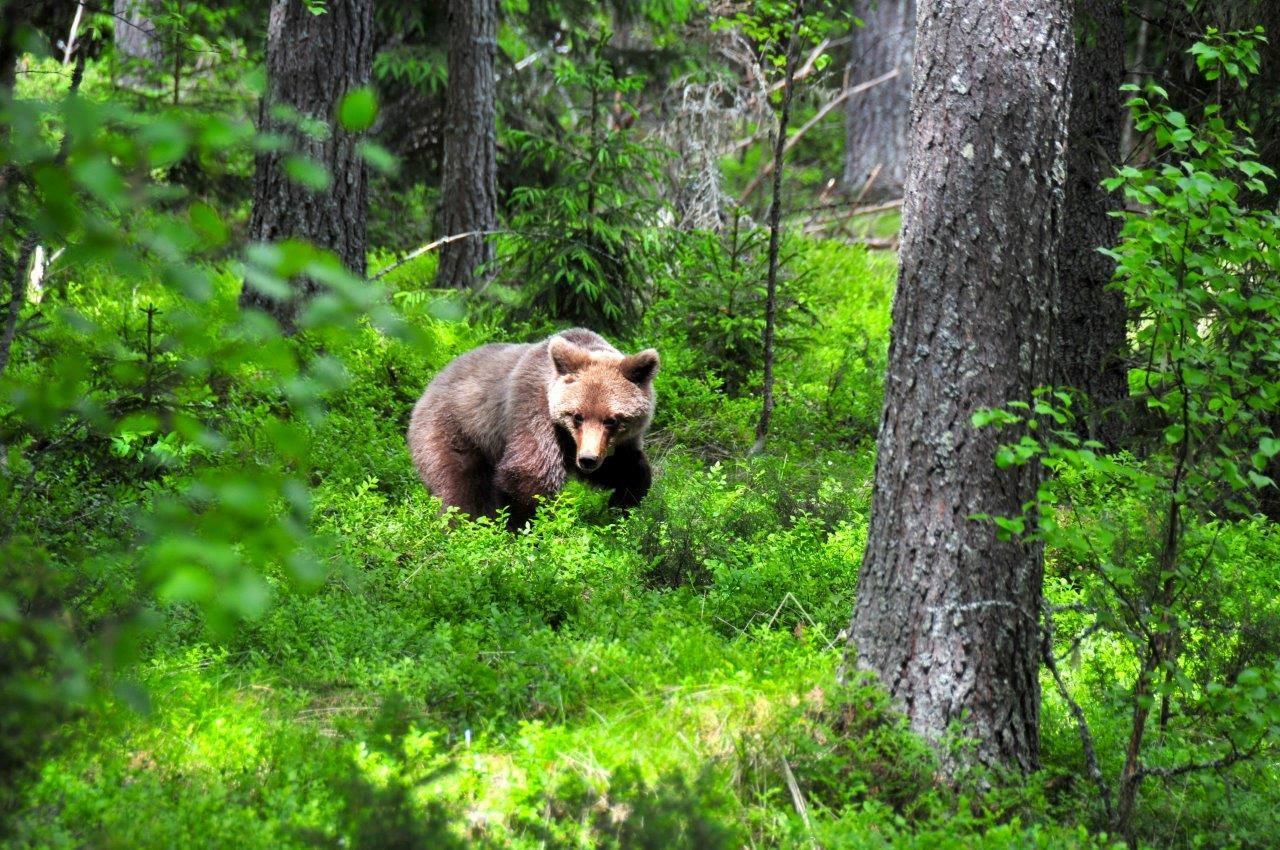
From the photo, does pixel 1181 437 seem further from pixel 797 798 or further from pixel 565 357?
pixel 565 357

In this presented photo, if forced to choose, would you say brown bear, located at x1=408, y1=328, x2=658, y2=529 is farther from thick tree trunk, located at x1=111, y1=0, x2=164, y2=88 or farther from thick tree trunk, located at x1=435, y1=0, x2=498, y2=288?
thick tree trunk, located at x1=111, y1=0, x2=164, y2=88

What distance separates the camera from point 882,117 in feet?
64.0

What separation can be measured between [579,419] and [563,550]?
131cm

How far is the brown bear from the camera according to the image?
759 cm

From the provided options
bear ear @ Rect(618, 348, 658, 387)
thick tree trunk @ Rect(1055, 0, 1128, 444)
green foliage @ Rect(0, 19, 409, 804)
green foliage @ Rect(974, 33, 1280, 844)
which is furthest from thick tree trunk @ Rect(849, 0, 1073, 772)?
thick tree trunk @ Rect(1055, 0, 1128, 444)

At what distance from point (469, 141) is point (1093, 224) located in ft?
22.3

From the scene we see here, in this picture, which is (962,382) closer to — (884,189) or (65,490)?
(65,490)

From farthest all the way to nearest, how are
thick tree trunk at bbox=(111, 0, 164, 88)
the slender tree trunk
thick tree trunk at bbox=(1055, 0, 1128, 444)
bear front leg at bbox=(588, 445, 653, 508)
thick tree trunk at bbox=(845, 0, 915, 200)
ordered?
1. thick tree trunk at bbox=(845, 0, 915, 200)
2. thick tree trunk at bbox=(111, 0, 164, 88)
3. the slender tree trunk
4. thick tree trunk at bbox=(1055, 0, 1128, 444)
5. bear front leg at bbox=(588, 445, 653, 508)

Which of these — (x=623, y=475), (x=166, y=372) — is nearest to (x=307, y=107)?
(x=623, y=475)

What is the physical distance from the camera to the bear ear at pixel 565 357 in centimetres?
768

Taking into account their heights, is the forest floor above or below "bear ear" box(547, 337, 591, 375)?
below

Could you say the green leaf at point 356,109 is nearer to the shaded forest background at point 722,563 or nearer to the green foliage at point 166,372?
the shaded forest background at point 722,563

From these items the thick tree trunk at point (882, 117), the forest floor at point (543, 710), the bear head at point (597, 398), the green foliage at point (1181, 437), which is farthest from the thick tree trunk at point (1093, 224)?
the thick tree trunk at point (882, 117)

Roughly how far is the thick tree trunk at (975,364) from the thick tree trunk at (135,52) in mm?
9662
